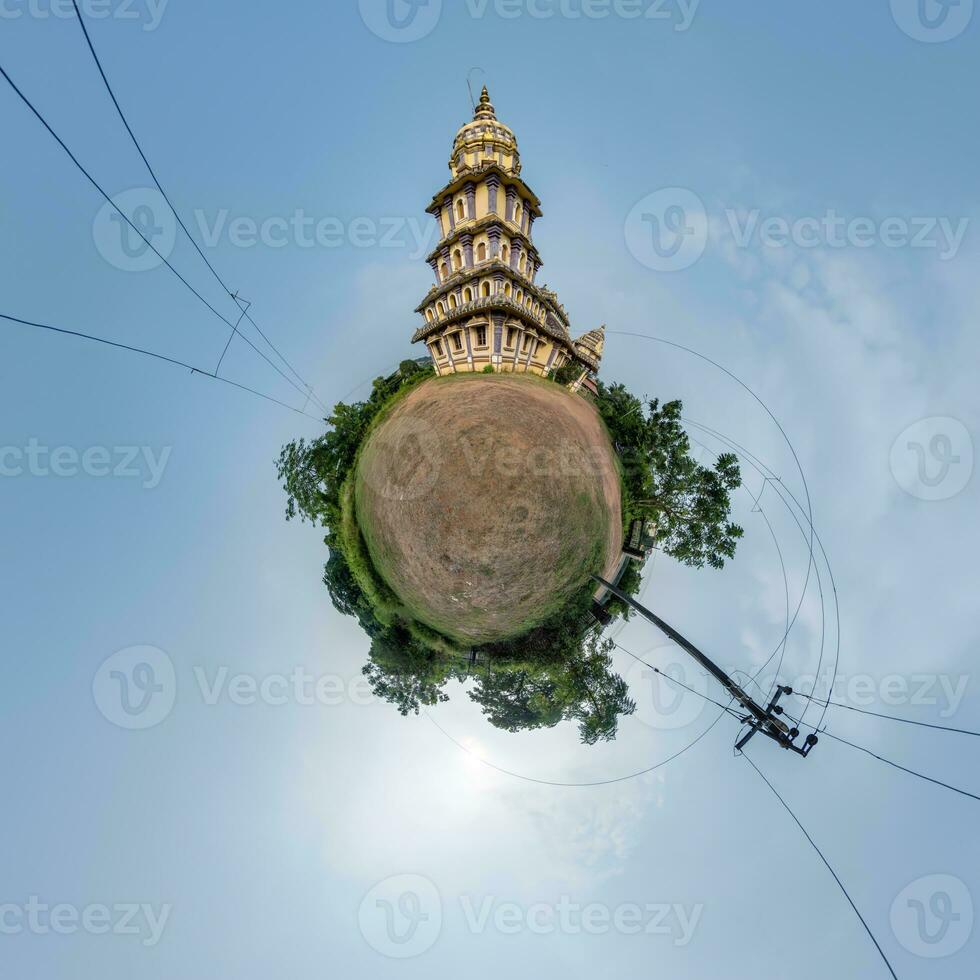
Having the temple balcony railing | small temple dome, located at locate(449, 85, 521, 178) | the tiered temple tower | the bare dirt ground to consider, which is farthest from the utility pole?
small temple dome, located at locate(449, 85, 521, 178)

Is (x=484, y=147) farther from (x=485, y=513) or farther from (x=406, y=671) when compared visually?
(x=406, y=671)

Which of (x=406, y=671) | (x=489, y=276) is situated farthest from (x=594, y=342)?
(x=406, y=671)

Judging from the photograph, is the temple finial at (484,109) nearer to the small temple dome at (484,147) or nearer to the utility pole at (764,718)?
the small temple dome at (484,147)

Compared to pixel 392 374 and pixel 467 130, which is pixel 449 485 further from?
pixel 467 130

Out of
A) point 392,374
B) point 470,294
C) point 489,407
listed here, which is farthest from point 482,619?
point 470,294

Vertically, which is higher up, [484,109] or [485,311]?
[484,109]

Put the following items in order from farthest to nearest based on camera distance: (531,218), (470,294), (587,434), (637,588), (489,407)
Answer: (531,218) → (470,294) → (637,588) → (587,434) → (489,407)

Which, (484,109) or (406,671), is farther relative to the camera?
(484,109)
